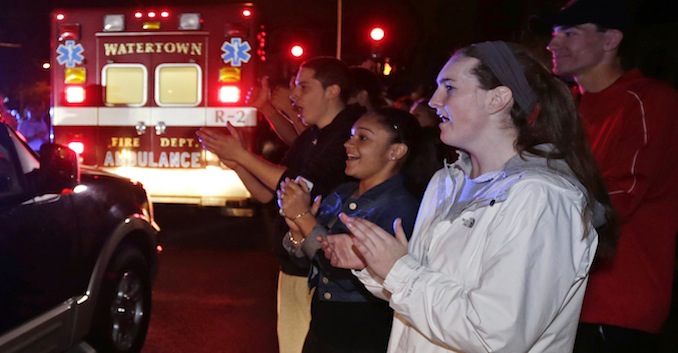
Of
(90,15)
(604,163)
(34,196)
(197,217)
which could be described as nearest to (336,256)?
(604,163)

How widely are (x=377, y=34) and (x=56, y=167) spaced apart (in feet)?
21.7

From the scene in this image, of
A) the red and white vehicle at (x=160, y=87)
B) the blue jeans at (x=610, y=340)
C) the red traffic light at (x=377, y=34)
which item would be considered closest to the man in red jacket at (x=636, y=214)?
the blue jeans at (x=610, y=340)

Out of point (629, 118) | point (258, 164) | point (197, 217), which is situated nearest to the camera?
point (629, 118)

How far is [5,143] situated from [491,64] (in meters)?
3.00

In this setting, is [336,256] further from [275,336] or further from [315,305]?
[275,336]

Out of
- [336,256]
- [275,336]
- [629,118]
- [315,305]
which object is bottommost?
[275,336]

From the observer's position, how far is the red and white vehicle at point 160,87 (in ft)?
29.7

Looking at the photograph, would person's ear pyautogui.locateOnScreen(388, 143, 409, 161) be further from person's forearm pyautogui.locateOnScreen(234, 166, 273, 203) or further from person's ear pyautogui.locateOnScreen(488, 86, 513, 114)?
person's ear pyautogui.locateOnScreen(488, 86, 513, 114)

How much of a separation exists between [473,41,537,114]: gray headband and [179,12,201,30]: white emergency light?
7491 mm

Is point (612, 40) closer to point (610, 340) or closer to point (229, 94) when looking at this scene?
point (610, 340)

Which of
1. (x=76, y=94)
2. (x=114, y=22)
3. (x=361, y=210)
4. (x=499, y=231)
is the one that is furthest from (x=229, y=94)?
(x=499, y=231)

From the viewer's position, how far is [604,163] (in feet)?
9.46

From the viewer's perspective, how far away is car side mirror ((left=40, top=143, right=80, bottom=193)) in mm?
4082

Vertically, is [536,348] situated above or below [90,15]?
below
